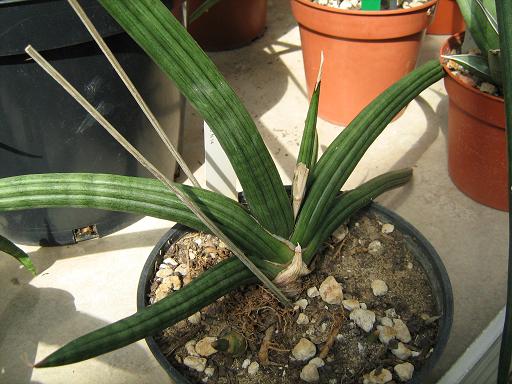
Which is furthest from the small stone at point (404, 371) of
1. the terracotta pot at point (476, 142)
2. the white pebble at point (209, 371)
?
the terracotta pot at point (476, 142)

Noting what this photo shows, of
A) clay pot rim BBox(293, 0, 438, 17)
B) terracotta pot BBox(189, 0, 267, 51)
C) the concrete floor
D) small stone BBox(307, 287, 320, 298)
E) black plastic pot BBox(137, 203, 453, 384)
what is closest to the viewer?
black plastic pot BBox(137, 203, 453, 384)

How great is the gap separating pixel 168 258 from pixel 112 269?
0.97ft

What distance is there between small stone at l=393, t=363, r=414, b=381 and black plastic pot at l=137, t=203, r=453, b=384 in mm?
10

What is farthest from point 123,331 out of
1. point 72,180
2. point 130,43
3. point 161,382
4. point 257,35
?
point 257,35

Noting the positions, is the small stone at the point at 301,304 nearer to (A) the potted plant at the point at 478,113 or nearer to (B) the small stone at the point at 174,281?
(B) the small stone at the point at 174,281

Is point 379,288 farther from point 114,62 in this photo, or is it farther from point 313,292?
point 114,62

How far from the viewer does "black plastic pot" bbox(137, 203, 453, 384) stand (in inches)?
23.9

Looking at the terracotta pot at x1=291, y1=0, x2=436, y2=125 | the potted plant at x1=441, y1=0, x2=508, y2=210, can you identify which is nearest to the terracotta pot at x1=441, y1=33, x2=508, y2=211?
the potted plant at x1=441, y1=0, x2=508, y2=210

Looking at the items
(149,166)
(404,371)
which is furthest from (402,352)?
(149,166)

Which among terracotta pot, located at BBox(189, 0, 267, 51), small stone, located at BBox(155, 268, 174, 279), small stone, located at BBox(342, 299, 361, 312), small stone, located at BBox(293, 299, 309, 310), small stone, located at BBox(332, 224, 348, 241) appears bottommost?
small stone, located at BBox(342, 299, 361, 312)

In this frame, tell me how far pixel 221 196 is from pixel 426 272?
12.1 inches

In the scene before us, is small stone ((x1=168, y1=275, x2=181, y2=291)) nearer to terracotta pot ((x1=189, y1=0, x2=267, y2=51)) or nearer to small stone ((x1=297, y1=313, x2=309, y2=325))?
small stone ((x1=297, y1=313, x2=309, y2=325))

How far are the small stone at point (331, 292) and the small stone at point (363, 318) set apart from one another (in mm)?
26

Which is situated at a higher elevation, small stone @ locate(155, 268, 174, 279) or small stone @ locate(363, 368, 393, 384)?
small stone @ locate(155, 268, 174, 279)
